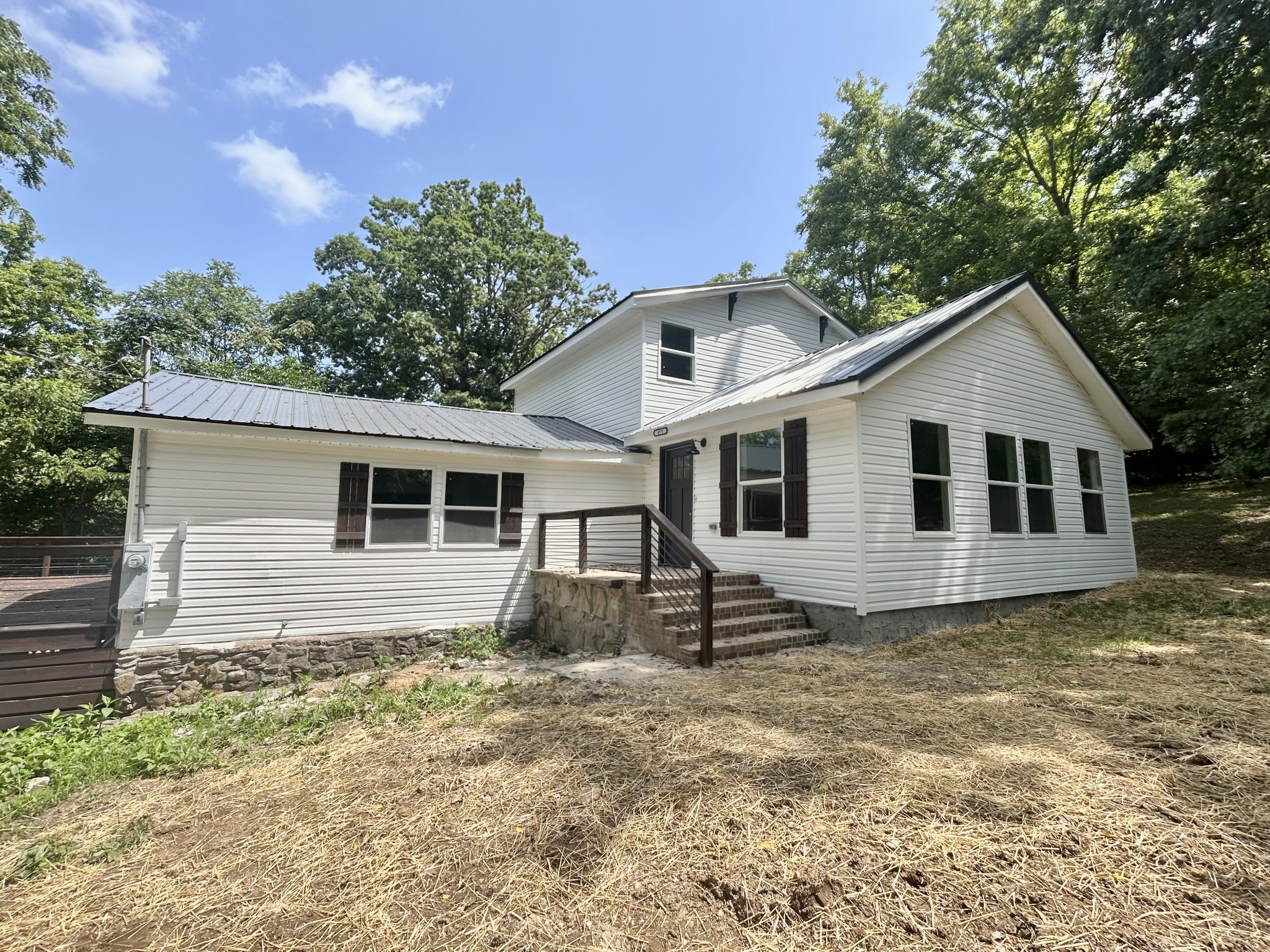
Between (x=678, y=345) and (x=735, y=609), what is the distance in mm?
6232

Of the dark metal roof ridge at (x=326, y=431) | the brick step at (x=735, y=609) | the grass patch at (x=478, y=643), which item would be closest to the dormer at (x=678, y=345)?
the dark metal roof ridge at (x=326, y=431)

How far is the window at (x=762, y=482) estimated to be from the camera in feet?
25.9

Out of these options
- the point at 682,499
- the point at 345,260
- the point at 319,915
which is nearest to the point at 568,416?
the point at 682,499

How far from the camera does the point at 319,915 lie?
2035mm

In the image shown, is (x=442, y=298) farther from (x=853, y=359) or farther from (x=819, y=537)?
(x=819, y=537)

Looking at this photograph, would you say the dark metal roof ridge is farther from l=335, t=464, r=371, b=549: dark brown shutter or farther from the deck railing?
the deck railing

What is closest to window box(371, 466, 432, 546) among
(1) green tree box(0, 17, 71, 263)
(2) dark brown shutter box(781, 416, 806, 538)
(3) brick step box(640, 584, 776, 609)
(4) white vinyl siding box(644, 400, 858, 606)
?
(3) brick step box(640, 584, 776, 609)

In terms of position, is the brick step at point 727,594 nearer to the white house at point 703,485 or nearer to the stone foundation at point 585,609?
the white house at point 703,485

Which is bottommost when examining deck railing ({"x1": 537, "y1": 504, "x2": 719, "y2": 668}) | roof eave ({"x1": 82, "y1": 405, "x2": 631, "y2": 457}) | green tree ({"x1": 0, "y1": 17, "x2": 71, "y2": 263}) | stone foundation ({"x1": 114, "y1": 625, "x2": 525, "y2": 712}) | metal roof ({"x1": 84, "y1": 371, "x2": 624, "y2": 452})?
stone foundation ({"x1": 114, "y1": 625, "x2": 525, "y2": 712})

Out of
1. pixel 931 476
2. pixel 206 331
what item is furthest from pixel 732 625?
pixel 206 331

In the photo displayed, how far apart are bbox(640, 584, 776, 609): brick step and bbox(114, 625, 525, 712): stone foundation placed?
156 inches

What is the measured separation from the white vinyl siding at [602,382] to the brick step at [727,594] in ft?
14.2

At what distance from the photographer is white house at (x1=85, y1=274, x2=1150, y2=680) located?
6867 mm

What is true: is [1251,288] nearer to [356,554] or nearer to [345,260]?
[356,554]
